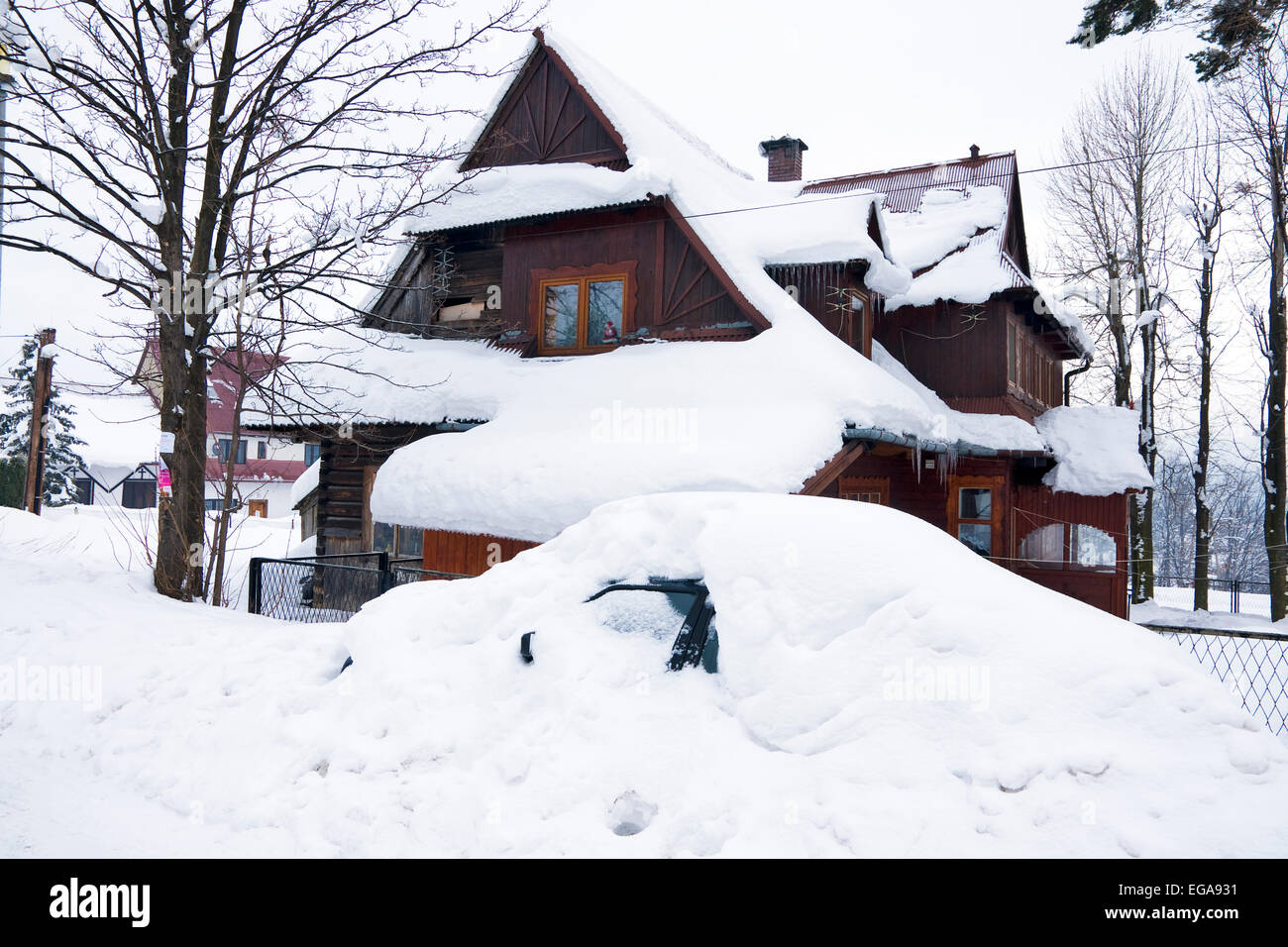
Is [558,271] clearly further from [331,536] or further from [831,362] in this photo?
[331,536]

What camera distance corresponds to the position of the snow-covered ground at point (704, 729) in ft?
10.1

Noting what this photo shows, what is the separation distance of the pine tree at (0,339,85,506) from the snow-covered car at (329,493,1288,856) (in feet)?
111

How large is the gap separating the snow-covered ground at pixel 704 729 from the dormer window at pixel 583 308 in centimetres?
812

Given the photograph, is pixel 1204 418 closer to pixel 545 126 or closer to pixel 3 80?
pixel 545 126

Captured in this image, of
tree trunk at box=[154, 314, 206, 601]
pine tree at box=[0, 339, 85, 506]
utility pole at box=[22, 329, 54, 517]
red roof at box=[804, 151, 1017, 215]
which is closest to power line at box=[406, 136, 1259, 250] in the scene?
red roof at box=[804, 151, 1017, 215]

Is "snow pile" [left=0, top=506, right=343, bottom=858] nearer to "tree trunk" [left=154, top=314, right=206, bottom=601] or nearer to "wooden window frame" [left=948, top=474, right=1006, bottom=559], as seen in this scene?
"tree trunk" [left=154, top=314, right=206, bottom=601]

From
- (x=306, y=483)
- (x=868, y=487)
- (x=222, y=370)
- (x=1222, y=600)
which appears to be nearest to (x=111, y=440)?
(x=222, y=370)

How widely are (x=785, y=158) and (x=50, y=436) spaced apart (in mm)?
30398

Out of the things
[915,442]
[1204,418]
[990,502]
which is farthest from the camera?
[1204,418]

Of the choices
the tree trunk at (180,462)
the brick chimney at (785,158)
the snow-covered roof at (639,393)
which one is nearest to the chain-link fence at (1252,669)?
the snow-covered roof at (639,393)

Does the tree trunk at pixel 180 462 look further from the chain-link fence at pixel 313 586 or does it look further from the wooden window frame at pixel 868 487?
the wooden window frame at pixel 868 487

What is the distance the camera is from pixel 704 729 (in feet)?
12.6

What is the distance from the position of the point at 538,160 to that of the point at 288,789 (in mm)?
12062
